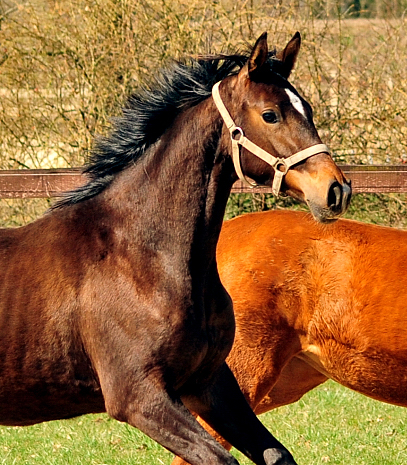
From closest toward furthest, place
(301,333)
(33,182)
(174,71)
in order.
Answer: (174,71) → (301,333) → (33,182)

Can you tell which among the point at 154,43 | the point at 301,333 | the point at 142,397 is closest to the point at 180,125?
the point at 142,397

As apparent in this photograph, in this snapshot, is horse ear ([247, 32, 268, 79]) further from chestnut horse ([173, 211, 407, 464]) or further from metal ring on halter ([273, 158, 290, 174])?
chestnut horse ([173, 211, 407, 464])

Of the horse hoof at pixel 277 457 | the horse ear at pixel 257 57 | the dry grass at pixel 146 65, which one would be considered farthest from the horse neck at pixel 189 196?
the dry grass at pixel 146 65

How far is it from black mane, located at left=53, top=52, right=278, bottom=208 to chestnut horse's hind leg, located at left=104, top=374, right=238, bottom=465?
0.93m

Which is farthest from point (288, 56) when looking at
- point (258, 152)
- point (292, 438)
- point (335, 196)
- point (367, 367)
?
point (292, 438)

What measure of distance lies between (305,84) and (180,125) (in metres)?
5.34

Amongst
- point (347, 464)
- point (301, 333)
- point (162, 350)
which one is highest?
point (162, 350)

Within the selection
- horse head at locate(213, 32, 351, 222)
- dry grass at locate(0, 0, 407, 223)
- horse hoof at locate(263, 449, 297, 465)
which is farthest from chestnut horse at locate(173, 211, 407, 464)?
dry grass at locate(0, 0, 407, 223)

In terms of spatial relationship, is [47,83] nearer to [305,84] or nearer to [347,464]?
[305,84]

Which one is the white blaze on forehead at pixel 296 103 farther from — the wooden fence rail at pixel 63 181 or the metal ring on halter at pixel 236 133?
the wooden fence rail at pixel 63 181

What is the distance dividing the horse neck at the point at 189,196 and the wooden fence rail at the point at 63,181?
90.9 inches

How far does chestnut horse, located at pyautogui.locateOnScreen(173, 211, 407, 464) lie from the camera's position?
430 cm

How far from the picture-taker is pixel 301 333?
14.4 ft

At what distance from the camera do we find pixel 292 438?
5086mm
